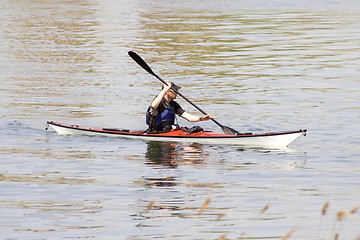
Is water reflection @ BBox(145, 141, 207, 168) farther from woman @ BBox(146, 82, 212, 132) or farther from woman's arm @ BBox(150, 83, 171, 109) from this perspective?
woman's arm @ BBox(150, 83, 171, 109)

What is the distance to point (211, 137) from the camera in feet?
51.6

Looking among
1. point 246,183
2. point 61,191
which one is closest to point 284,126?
point 246,183

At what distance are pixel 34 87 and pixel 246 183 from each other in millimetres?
13979

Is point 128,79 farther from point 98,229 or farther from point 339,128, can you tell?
point 98,229

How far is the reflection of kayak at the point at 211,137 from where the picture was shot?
15297 millimetres

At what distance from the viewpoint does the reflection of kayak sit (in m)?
15.3

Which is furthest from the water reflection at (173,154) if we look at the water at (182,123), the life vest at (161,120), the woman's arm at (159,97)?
the woman's arm at (159,97)

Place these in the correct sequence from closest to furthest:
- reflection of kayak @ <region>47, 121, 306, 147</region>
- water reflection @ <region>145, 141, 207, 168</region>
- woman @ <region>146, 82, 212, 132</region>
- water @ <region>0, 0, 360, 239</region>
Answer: water @ <region>0, 0, 360, 239</region> < water reflection @ <region>145, 141, 207, 168</region> < reflection of kayak @ <region>47, 121, 306, 147</region> < woman @ <region>146, 82, 212, 132</region>

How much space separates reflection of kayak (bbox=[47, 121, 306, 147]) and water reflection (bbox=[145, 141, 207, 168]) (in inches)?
5.5

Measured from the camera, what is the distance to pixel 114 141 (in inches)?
651

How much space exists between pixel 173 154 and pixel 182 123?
598 cm

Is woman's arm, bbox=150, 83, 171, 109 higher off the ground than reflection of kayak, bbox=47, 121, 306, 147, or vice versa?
woman's arm, bbox=150, 83, 171, 109

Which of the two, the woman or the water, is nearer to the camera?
the water

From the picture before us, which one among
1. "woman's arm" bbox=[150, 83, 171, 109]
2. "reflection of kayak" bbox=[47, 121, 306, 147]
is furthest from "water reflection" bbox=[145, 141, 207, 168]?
"woman's arm" bbox=[150, 83, 171, 109]
